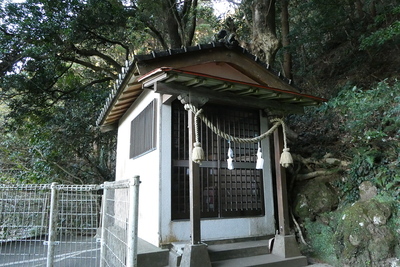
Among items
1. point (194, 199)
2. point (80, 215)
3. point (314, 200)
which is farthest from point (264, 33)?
point (80, 215)

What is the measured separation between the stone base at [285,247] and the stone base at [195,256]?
1516mm

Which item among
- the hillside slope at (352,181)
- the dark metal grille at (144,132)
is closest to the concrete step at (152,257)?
the dark metal grille at (144,132)

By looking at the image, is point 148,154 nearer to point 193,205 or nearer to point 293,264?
point 193,205

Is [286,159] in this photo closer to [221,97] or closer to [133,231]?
[221,97]

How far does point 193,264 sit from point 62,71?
9383 millimetres

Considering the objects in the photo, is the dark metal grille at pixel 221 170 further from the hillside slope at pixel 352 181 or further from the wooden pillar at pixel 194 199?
the hillside slope at pixel 352 181

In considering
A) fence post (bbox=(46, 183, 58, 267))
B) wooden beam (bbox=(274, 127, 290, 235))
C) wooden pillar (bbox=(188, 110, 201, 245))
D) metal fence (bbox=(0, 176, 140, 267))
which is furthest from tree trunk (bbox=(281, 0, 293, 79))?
fence post (bbox=(46, 183, 58, 267))

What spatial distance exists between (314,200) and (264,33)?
5.00m

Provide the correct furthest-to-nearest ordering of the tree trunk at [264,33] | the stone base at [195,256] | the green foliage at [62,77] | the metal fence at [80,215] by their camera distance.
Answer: the green foliage at [62,77], the tree trunk at [264,33], the stone base at [195,256], the metal fence at [80,215]

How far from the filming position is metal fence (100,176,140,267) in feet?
7.30

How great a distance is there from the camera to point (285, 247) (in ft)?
15.5

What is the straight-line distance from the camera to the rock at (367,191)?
5.14 m

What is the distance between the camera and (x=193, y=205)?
4.14 meters

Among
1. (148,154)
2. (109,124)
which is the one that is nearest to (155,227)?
(148,154)
